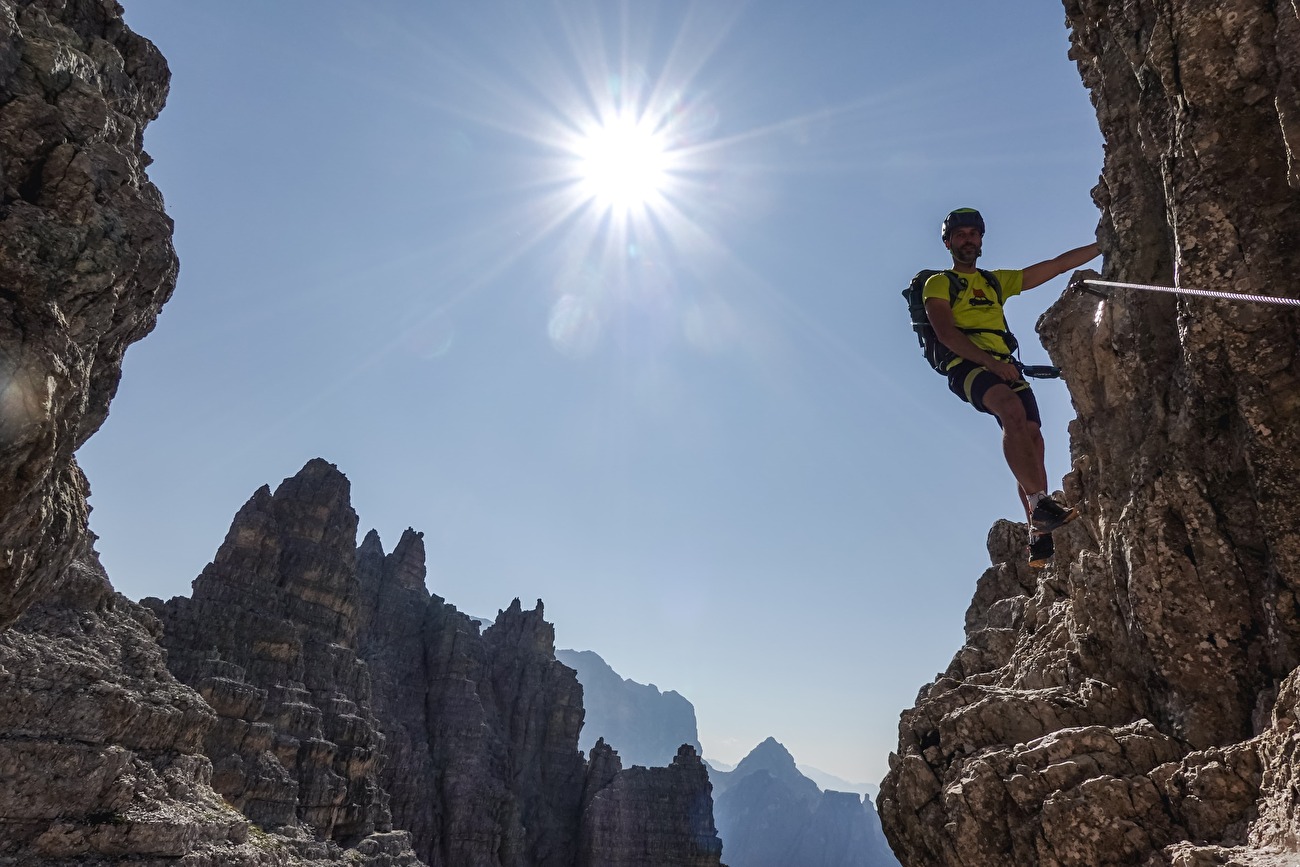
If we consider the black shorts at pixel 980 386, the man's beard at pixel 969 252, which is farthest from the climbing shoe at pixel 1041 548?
the man's beard at pixel 969 252

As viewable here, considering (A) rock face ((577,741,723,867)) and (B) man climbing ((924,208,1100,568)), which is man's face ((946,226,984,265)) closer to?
(B) man climbing ((924,208,1100,568))

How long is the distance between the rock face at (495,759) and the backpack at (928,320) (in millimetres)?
76896

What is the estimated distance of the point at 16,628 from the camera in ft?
97.8

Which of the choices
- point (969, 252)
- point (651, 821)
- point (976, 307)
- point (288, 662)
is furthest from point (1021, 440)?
point (651, 821)

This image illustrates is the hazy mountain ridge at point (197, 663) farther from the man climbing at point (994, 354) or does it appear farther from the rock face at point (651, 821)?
the man climbing at point (994, 354)

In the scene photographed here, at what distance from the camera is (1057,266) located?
10.0 m

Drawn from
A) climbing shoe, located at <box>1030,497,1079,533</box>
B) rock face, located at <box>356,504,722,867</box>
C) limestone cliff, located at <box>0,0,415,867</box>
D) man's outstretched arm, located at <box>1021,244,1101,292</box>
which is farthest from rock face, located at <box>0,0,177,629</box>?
rock face, located at <box>356,504,722,867</box>

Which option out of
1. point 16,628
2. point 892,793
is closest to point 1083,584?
point 892,793

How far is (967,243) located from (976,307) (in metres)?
0.99

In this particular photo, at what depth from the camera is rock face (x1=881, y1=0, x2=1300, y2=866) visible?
695 cm

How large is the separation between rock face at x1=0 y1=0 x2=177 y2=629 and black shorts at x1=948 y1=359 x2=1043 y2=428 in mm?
12192

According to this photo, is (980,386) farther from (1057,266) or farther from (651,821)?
(651,821)

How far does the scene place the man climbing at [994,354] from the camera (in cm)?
879

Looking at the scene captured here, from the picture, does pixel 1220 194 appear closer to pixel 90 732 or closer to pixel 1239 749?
pixel 1239 749
